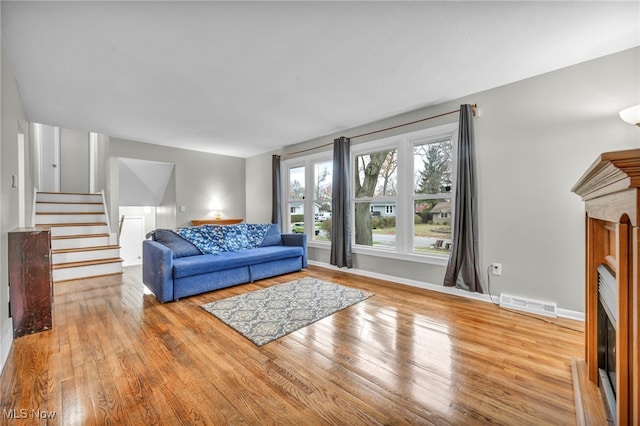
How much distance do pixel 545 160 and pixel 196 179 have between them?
5.90 m

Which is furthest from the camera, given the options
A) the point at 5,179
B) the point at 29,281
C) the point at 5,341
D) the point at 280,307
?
the point at 280,307

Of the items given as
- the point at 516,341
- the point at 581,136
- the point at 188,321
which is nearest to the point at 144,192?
the point at 188,321

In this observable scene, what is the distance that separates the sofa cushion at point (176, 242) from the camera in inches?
135

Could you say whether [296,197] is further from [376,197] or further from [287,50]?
[287,50]

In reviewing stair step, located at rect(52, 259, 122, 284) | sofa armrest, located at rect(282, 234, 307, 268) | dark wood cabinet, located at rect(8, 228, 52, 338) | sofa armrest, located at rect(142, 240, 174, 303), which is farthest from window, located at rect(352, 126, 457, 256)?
stair step, located at rect(52, 259, 122, 284)

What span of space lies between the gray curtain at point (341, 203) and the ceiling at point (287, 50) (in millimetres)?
895

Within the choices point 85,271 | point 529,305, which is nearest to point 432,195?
point 529,305

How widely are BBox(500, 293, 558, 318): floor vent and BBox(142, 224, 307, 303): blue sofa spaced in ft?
9.17

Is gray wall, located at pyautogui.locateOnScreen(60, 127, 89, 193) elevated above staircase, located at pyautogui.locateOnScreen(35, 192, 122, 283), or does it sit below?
above

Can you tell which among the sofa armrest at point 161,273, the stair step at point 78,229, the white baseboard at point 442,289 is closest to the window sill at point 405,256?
the white baseboard at point 442,289

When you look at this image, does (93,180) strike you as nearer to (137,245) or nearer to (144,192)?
(144,192)

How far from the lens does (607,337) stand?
52.9 inches

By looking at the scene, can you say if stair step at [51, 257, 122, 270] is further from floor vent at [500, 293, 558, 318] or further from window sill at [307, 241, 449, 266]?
floor vent at [500, 293, 558, 318]

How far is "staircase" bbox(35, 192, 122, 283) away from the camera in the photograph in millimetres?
3977
